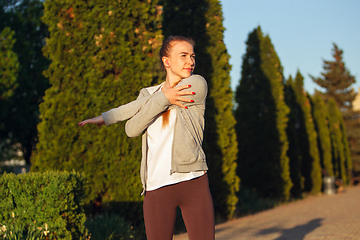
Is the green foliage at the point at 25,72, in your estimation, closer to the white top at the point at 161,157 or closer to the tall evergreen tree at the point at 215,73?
the tall evergreen tree at the point at 215,73

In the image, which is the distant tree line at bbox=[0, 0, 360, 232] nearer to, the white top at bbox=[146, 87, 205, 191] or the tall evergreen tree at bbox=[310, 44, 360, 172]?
the white top at bbox=[146, 87, 205, 191]

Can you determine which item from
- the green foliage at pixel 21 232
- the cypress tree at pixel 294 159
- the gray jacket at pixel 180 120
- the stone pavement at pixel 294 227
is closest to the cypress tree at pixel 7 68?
the stone pavement at pixel 294 227

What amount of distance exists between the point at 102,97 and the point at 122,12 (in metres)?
1.56

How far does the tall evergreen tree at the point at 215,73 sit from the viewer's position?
8.42m

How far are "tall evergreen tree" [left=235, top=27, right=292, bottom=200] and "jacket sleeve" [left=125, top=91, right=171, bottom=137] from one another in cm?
1042

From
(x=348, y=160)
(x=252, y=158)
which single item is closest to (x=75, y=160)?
(x=252, y=158)

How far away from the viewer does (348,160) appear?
25.2 metres

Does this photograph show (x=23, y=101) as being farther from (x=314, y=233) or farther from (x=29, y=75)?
(x=314, y=233)

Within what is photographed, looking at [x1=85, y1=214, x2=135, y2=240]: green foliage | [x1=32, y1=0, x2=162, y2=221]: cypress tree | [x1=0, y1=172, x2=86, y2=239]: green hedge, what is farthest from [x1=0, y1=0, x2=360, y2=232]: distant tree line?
[x1=0, y1=172, x2=86, y2=239]: green hedge

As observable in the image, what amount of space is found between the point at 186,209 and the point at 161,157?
0.34 m

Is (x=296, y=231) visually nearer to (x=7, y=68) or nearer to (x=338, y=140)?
(x=7, y=68)

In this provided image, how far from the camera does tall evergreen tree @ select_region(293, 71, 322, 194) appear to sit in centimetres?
1575

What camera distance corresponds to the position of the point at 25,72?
16672 millimetres

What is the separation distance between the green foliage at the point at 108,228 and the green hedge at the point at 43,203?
2.40ft
